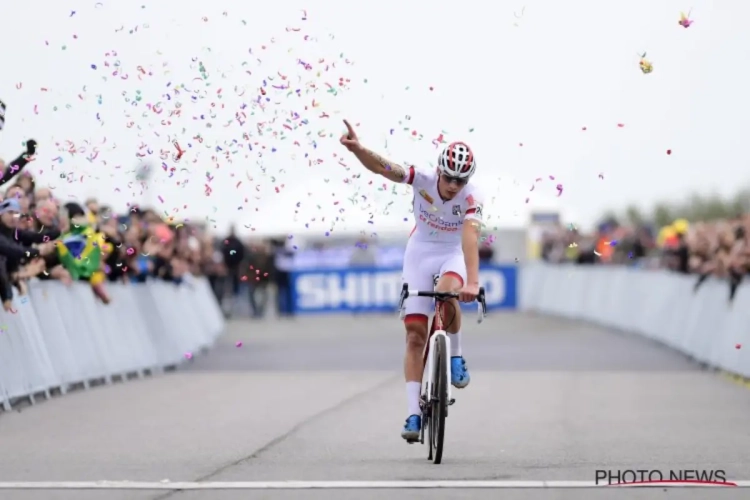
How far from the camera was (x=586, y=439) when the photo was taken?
12.1 meters

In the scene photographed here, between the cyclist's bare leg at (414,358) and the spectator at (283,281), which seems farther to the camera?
the spectator at (283,281)

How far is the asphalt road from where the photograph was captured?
388 inches

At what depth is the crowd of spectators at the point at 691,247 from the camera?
64.4 ft

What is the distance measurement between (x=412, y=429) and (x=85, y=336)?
7885 millimetres

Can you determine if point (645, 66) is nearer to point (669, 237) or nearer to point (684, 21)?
point (684, 21)

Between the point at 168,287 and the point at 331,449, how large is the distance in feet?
39.4

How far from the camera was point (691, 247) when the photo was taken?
930 inches

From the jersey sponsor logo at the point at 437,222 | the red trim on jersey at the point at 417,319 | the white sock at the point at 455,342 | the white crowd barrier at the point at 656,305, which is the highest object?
the jersey sponsor logo at the point at 437,222

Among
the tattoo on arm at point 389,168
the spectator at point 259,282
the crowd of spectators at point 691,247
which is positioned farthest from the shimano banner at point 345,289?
the tattoo on arm at point 389,168

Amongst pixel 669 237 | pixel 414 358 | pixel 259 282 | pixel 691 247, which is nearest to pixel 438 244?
pixel 414 358

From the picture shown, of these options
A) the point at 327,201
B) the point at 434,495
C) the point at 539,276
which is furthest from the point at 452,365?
the point at 327,201

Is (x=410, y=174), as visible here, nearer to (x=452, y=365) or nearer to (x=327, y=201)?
(x=452, y=365)

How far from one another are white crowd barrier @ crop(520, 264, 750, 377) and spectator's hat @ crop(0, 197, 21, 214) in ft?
25.4

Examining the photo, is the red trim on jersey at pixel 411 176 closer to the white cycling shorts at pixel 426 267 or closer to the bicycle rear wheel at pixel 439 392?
the white cycling shorts at pixel 426 267
